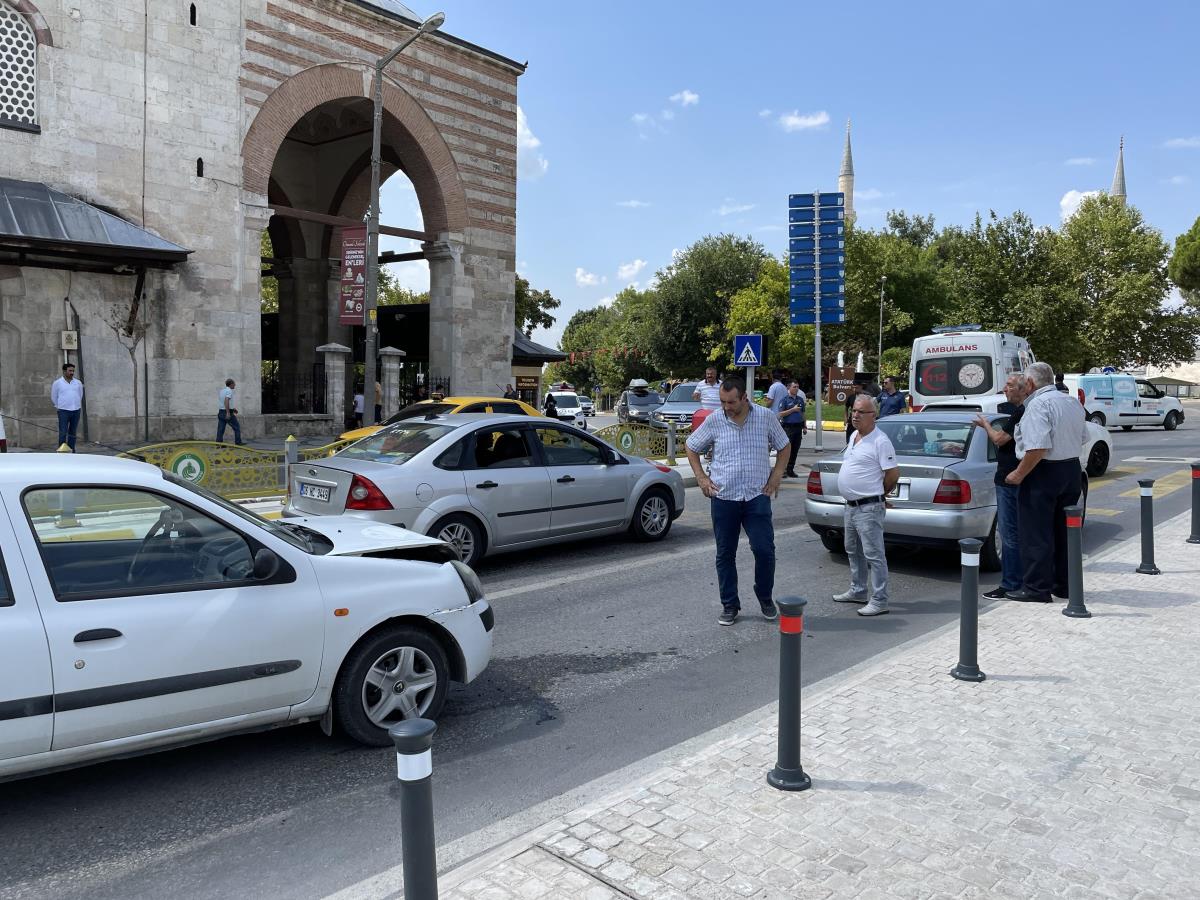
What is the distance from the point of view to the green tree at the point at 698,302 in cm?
6769

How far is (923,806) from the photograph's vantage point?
352 cm

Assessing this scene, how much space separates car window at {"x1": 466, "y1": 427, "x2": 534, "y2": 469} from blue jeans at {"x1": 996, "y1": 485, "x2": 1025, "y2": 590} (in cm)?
421

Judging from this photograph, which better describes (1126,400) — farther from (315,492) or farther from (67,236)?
(67,236)

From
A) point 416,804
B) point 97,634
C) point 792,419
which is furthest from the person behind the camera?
point 792,419

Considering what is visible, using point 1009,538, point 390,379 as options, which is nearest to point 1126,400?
point 390,379

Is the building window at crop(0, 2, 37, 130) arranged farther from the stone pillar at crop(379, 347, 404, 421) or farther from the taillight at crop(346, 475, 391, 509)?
the taillight at crop(346, 475, 391, 509)

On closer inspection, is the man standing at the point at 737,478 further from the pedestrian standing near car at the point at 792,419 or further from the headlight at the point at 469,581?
the pedestrian standing near car at the point at 792,419

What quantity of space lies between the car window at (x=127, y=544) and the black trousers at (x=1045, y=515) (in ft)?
19.1

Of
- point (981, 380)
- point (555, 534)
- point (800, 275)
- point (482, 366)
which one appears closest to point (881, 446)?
point (555, 534)

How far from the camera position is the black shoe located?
6.98 m

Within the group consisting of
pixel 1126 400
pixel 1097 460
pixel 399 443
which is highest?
pixel 1126 400

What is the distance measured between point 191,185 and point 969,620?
2032 centimetres

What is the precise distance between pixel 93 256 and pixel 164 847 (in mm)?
17713

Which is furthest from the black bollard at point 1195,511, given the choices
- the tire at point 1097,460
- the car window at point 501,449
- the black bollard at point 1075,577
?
the car window at point 501,449
